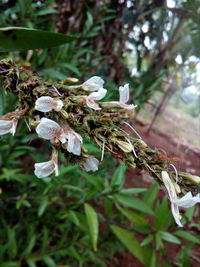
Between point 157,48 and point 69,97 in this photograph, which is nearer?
point 69,97


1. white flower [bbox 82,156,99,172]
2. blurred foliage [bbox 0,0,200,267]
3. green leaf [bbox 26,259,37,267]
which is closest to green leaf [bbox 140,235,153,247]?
blurred foliage [bbox 0,0,200,267]

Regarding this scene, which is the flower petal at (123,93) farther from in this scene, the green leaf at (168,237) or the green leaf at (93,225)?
the green leaf at (168,237)

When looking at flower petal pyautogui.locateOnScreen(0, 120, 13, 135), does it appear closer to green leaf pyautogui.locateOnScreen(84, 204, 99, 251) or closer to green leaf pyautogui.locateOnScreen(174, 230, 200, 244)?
green leaf pyautogui.locateOnScreen(84, 204, 99, 251)

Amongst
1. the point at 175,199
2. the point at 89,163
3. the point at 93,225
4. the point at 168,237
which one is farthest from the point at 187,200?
the point at 168,237

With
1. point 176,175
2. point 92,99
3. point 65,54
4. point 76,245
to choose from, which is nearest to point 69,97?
point 92,99

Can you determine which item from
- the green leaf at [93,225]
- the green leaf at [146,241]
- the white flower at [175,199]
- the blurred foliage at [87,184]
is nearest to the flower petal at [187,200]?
the white flower at [175,199]

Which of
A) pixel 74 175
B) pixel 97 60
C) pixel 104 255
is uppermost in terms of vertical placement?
pixel 97 60

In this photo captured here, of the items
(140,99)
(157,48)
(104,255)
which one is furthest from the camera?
(157,48)

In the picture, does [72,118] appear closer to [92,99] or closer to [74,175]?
[92,99]
